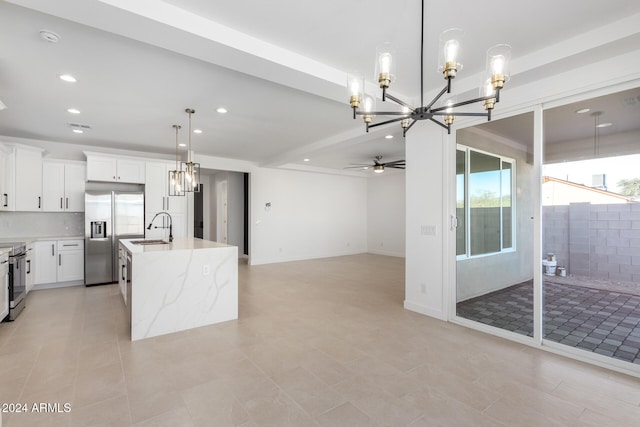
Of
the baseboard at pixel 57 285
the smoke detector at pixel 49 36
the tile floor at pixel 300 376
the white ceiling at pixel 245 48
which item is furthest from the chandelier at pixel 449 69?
the baseboard at pixel 57 285

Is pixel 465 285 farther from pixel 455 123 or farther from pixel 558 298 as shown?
pixel 455 123

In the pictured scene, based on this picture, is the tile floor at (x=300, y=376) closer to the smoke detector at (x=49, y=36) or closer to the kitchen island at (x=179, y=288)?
the kitchen island at (x=179, y=288)

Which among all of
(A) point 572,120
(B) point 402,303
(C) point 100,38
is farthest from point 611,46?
(C) point 100,38

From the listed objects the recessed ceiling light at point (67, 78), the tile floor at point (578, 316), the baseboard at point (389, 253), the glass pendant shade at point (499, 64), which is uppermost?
the recessed ceiling light at point (67, 78)

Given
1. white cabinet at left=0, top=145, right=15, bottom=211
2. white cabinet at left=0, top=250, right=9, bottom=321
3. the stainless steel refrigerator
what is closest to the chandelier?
white cabinet at left=0, top=250, right=9, bottom=321

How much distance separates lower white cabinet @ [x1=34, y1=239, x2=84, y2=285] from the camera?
5074mm

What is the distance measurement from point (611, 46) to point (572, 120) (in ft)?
2.38

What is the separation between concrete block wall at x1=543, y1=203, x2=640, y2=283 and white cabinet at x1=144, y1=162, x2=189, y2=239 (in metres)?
6.21

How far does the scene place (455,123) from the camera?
3.62m

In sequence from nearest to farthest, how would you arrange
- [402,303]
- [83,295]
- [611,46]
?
[611,46], [402,303], [83,295]

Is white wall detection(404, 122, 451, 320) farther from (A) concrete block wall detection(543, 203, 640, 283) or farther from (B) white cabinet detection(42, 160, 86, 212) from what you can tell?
(B) white cabinet detection(42, 160, 86, 212)

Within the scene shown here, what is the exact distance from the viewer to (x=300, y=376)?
239 centimetres

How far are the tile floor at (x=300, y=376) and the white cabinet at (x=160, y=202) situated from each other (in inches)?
96.0

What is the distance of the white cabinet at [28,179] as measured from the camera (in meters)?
4.90
